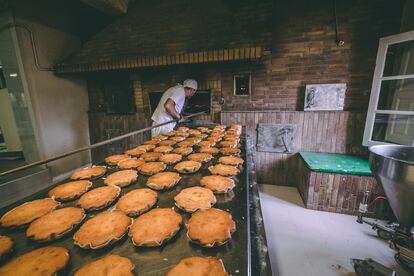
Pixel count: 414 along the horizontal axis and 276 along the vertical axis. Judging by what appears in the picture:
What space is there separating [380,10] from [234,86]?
2.55 metres

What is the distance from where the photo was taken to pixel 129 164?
5.04 feet

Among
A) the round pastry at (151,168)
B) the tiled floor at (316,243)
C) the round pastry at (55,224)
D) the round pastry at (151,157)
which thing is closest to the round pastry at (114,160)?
the round pastry at (151,157)

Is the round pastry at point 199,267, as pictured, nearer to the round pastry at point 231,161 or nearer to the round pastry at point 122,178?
the round pastry at point 122,178

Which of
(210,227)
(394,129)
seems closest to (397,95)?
(394,129)

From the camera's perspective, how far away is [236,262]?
2.10 ft

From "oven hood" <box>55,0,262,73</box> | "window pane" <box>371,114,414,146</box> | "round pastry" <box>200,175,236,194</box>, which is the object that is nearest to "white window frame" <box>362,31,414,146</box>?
"window pane" <box>371,114,414,146</box>

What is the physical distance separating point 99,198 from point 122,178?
24cm

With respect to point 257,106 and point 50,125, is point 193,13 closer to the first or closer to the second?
point 257,106

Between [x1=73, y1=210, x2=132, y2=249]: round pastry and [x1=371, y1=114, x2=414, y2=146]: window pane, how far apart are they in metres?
3.65

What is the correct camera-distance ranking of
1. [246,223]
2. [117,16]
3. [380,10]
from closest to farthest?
[246,223], [380,10], [117,16]

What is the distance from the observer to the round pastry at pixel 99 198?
3.19 feet

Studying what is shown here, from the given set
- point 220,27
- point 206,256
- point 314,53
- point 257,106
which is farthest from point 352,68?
point 206,256

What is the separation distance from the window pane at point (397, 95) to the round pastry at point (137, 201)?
3626mm

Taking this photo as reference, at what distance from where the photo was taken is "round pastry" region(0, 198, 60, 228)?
84 centimetres
